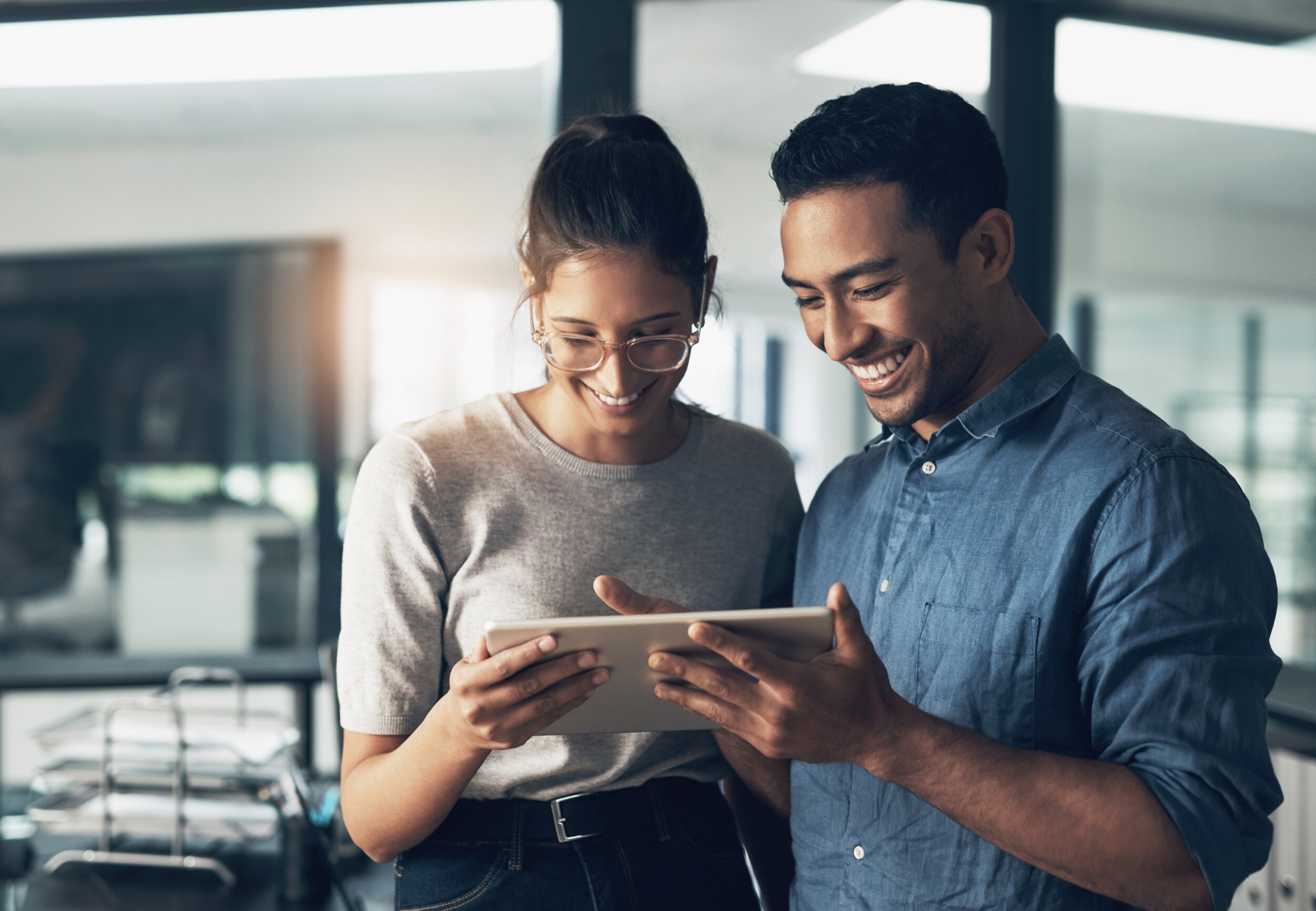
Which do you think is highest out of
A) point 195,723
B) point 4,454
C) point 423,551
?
point 423,551

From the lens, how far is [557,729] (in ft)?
3.18

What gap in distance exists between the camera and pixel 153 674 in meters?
2.31

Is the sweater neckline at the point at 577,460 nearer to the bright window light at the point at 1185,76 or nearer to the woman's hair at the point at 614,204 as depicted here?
the woman's hair at the point at 614,204

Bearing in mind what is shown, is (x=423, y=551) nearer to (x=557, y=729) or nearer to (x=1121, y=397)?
(x=557, y=729)

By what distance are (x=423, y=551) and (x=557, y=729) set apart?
0.27 m

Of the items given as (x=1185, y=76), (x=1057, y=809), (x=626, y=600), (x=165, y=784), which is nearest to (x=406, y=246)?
(x=165, y=784)

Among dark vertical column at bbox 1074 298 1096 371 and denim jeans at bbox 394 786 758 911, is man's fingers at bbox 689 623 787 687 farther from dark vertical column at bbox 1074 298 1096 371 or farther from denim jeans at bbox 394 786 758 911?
dark vertical column at bbox 1074 298 1096 371

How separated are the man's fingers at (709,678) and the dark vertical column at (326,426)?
2.59 m

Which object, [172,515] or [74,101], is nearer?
[74,101]

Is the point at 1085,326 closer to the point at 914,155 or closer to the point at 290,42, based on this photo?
the point at 914,155

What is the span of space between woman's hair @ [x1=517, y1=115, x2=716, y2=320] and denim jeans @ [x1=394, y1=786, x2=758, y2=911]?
64 cm

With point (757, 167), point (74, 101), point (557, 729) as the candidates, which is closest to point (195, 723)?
point (557, 729)

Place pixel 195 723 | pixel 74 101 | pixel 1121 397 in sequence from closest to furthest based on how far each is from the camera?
pixel 1121 397 → pixel 195 723 → pixel 74 101

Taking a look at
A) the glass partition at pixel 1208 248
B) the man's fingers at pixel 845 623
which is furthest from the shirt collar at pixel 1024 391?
the glass partition at pixel 1208 248
